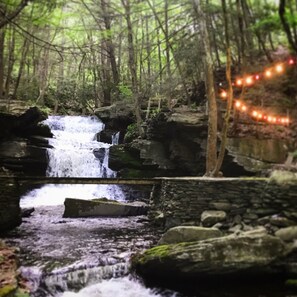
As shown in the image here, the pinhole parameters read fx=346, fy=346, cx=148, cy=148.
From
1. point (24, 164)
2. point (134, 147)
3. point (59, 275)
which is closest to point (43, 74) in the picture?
point (24, 164)

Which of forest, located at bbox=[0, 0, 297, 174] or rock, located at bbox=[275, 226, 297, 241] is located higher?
forest, located at bbox=[0, 0, 297, 174]

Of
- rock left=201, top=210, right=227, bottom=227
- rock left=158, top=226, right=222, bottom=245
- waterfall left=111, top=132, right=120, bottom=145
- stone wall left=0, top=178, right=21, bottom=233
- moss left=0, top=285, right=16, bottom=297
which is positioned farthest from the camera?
waterfall left=111, top=132, right=120, bottom=145

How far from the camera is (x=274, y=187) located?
8680mm

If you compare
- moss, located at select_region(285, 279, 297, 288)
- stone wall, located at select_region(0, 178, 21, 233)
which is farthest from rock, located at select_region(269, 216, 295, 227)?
stone wall, located at select_region(0, 178, 21, 233)

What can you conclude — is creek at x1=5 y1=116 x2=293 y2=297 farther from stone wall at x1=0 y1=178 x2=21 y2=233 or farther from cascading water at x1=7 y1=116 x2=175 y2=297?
stone wall at x1=0 y1=178 x2=21 y2=233

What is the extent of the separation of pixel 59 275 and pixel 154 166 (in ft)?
32.6

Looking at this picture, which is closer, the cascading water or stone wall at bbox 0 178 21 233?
the cascading water

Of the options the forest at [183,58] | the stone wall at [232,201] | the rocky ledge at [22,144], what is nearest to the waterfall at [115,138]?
the forest at [183,58]

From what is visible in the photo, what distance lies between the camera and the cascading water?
23.2ft

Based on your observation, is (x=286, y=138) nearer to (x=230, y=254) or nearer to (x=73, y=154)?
(x=230, y=254)

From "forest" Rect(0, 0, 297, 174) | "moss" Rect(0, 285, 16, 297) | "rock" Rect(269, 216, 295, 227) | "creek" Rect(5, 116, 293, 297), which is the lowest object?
"creek" Rect(5, 116, 293, 297)

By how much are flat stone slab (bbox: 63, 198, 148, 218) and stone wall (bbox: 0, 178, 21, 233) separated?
225 centimetres

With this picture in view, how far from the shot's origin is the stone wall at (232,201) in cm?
845

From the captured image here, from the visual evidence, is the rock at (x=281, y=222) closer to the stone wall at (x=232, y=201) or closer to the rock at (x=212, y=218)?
the stone wall at (x=232, y=201)
